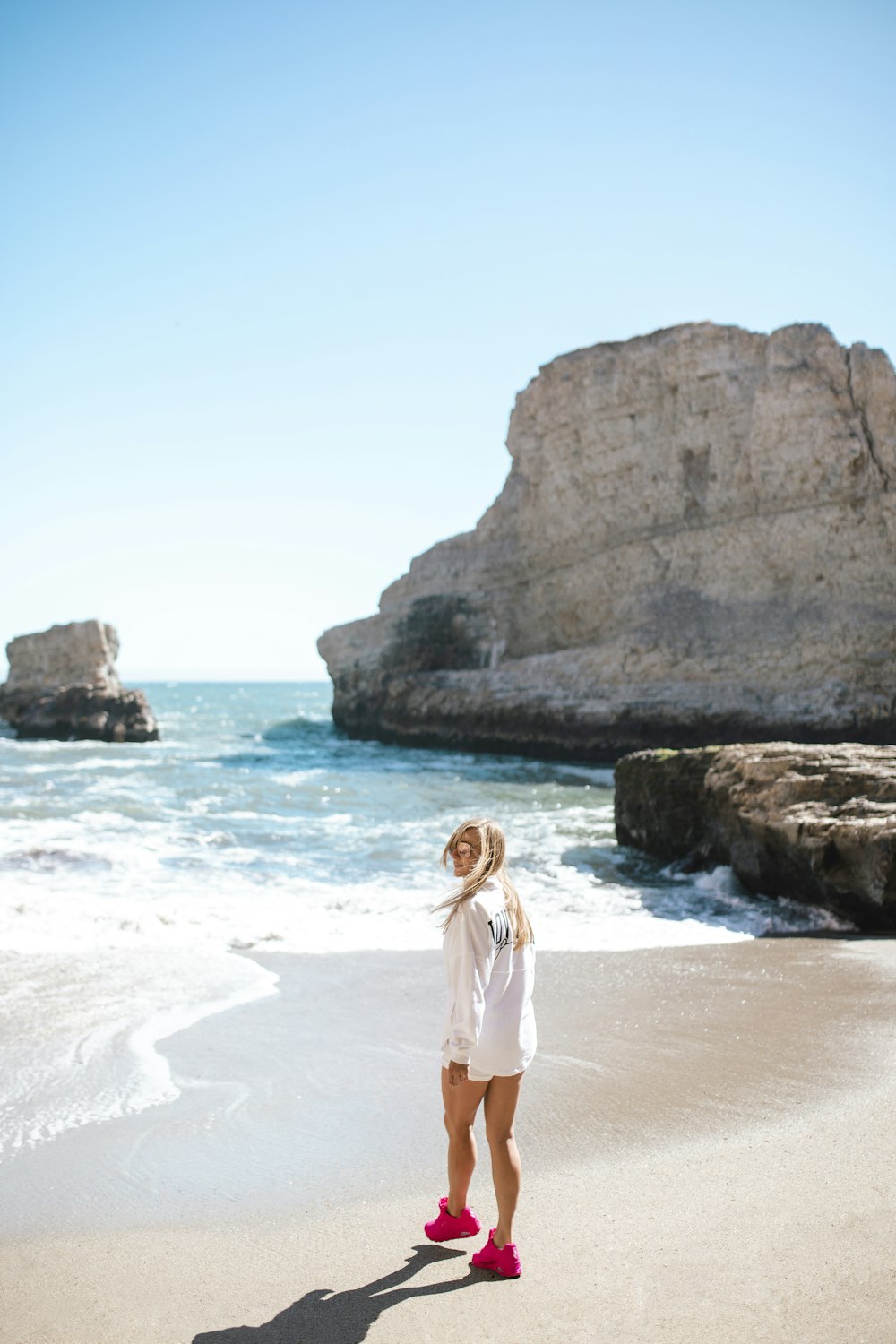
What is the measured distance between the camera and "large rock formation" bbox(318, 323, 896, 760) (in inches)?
939

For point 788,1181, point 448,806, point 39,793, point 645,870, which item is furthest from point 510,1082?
point 39,793

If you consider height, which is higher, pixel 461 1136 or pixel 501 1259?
pixel 461 1136

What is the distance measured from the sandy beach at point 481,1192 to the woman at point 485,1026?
15 cm

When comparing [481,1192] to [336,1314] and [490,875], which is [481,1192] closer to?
[336,1314]

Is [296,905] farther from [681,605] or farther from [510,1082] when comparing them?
[681,605]

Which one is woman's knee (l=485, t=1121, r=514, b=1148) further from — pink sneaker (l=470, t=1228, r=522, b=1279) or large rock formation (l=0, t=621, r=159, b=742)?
large rock formation (l=0, t=621, r=159, b=742)

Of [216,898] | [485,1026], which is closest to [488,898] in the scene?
[485,1026]


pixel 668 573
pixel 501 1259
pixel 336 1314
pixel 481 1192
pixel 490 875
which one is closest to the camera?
pixel 336 1314

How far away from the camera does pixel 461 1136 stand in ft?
9.75

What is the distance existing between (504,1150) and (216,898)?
6031 millimetres

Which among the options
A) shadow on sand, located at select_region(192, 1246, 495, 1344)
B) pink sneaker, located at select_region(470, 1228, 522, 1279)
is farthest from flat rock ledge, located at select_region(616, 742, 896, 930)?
shadow on sand, located at select_region(192, 1246, 495, 1344)

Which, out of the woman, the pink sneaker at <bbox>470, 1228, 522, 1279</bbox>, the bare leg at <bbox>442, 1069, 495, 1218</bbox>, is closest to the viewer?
the pink sneaker at <bbox>470, 1228, 522, 1279</bbox>

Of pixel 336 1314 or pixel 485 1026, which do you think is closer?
pixel 336 1314

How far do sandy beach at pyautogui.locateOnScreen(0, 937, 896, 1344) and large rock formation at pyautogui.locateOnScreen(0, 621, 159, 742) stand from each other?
2793 cm
